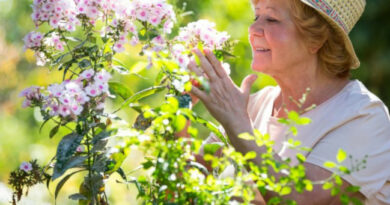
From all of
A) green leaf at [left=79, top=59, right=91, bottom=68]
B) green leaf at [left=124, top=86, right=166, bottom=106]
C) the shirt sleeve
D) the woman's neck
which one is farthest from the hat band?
green leaf at [left=79, top=59, right=91, bottom=68]

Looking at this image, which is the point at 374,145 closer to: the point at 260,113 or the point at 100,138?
the point at 260,113

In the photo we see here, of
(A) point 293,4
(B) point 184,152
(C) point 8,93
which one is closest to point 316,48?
(A) point 293,4

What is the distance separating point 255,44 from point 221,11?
4553mm

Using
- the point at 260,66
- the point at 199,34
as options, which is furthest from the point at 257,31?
the point at 199,34

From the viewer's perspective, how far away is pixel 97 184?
6.90ft

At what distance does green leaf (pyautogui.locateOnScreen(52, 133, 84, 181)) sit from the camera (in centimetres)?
193

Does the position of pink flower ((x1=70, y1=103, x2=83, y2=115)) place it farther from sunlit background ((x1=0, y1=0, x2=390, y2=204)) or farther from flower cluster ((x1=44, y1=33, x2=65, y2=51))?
sunlit background ((x1=0, y1=0, x2=390, y2=204))

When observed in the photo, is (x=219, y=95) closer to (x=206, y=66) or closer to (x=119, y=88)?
(x=206, y=66)

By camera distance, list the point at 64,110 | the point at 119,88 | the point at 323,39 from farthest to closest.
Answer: the point at 323,39, the point at 119,88, the point at 64,110

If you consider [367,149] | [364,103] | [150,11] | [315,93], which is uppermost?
[150,11]

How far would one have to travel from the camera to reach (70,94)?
6.20 ft

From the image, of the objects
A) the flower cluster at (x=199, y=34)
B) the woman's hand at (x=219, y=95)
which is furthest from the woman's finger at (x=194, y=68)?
the flower cluster at (x=199, y=34)

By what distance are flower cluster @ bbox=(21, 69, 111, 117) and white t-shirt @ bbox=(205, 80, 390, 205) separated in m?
0.83

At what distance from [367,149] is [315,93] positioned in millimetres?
373
